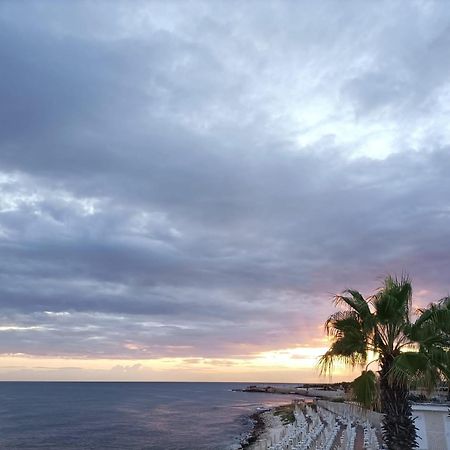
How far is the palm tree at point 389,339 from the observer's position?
1359cm

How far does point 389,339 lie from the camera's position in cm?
1393

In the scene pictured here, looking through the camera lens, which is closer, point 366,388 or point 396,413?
point 366,388

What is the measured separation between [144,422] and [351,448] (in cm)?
6122

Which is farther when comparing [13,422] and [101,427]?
[13,422]

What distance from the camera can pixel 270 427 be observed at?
221 ft

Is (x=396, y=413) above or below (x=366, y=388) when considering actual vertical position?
below

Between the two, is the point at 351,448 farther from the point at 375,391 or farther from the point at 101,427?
the point at 101,427

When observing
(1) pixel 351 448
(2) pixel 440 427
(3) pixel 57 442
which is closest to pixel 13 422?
(3) pixel 57 442

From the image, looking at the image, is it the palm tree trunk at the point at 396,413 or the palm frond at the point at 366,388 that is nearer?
the palm frond at the point at 366,388

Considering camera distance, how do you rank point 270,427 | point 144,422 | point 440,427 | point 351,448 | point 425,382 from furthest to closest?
1. point 144,422
2. point 270,427
3. point 351,448
4. point 440,427
5. point 425,382

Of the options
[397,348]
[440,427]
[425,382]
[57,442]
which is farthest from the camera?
[57,442]

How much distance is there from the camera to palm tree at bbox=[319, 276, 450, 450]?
535 inches

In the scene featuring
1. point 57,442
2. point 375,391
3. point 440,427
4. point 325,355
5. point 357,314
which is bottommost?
point 57,442

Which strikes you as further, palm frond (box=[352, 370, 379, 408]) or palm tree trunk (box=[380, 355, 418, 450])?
palm tree trunk (box=[380, 355, 418, 450])
